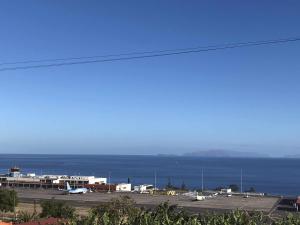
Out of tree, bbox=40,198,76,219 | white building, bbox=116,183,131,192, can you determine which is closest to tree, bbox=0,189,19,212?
tree, bbox=40,198,76,219

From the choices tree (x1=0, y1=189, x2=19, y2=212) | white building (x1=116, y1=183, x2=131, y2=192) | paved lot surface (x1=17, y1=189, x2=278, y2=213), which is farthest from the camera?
white building (x1=116, y1=183, x2=131, y2=192)

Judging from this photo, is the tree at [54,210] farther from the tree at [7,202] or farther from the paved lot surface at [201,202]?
the paved lot surface at [201,202]

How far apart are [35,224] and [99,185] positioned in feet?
257

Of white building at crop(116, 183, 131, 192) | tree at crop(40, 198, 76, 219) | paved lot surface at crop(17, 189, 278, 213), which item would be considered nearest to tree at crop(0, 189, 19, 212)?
tree at crop(40, 198, 76, 219)

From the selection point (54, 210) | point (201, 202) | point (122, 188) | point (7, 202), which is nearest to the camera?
point (54, 210)

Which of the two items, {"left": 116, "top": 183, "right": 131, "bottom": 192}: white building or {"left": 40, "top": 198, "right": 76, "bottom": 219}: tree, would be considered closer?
{"left": 40, "top": 198, "right": 76, "bottom": 219}: tree

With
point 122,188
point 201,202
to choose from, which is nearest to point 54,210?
point 201,202

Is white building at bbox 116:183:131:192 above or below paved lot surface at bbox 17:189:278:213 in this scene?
above

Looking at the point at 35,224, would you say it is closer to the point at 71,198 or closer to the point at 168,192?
the point at 71,198

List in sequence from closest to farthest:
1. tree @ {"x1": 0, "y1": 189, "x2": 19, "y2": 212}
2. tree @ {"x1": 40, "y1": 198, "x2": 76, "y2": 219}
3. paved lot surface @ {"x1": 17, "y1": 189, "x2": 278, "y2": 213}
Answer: tree @ {"x1": 40, "y1": 198, "x2": 76, "y2": 219}
tree @ {"x1": 0, "y1": 189, "x2": 19, "y2": 212}
paved lot surface @ {"x1": 17, "y1": 189, "x2": 278, "y2": 213}

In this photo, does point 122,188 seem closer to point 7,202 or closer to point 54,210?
point 7,202

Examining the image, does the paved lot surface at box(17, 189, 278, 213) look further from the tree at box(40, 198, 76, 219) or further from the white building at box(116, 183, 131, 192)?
the tree at box(40, 198, 76, 219)

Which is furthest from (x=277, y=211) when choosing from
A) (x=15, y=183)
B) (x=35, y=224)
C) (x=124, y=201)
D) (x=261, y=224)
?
(x=15, y=183)

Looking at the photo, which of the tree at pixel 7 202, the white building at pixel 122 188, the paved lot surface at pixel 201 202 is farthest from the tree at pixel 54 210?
the white building at pixel 122 188
